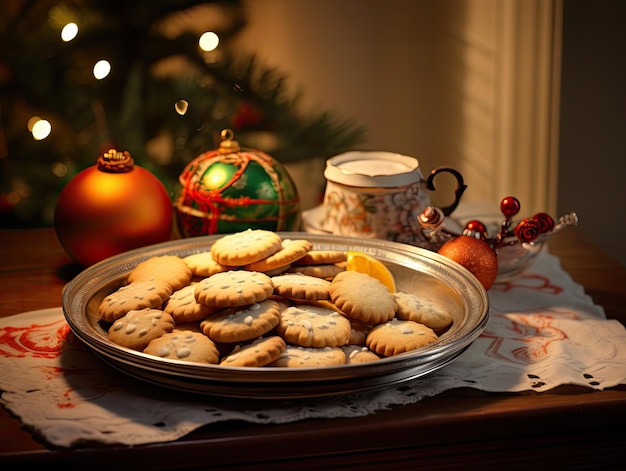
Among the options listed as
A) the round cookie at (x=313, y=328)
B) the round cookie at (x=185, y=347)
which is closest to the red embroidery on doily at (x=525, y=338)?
the round cookie at (x=313, y=328)

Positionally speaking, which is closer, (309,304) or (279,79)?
(309,304)

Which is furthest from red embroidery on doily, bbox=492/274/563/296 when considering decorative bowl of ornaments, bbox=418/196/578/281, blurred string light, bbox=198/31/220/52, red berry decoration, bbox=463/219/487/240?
blurred string light, bbox=198/31/220/52

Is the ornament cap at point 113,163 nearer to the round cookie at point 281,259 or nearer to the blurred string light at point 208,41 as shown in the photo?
the round cookie at point 281,259

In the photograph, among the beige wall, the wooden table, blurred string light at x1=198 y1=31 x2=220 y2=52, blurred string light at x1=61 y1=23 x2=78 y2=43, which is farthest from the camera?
the beige wall

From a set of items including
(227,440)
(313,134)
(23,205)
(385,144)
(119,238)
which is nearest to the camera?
(227,440)

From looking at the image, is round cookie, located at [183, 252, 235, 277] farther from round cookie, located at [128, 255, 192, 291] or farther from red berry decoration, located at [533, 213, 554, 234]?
red berry decoration, located at [533, 213, 554, 234]

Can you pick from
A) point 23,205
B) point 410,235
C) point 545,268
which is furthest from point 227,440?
point 23,205

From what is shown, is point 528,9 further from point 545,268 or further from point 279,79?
point 545,268
